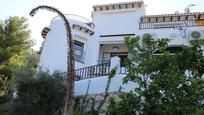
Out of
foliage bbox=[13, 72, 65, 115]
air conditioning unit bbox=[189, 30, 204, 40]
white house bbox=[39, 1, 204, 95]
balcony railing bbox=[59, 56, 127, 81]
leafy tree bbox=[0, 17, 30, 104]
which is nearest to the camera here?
foliage bbox=[13, 72, 65, 115]

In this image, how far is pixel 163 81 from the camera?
1164 cm

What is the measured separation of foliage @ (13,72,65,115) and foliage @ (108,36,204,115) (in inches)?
172

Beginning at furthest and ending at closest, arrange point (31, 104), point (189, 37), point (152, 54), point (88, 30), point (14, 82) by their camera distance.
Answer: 1. point (88, 30)
2. point (189, 37)
3. point (14, 82)
4. point (31, 104)
5. point (152, 54)

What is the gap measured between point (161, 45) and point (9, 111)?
7594mm

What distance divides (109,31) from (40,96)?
32.5ft

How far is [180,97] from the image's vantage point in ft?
37.6

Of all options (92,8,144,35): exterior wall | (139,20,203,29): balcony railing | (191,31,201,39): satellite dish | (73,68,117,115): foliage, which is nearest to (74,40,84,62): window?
(92,8,144,35): exterior wall

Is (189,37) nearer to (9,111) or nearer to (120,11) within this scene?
(120,11)

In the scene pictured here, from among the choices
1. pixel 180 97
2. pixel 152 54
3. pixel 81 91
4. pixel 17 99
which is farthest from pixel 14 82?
pixel 180 97

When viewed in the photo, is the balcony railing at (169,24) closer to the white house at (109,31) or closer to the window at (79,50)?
the white house at (109,31)

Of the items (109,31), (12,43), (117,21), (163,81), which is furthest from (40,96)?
(117,21)

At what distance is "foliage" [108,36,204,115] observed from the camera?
11.3 m

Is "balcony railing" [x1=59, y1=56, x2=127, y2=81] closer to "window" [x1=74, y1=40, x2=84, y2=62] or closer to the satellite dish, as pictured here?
"window" [x1=74, y1=40, x2=84, y2=62]

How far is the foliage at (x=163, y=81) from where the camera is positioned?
37.1 feet
